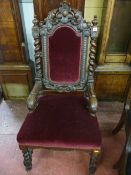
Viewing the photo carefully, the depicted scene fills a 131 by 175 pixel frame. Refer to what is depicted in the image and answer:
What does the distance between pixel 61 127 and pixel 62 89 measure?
39 cm

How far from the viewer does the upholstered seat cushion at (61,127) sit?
1.19m

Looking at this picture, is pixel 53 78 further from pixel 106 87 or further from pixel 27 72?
pixel 106 87

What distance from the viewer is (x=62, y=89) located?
1.54 metres

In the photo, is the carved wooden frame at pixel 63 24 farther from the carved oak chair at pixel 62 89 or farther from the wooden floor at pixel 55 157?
the wooden floor at pixel 55 157

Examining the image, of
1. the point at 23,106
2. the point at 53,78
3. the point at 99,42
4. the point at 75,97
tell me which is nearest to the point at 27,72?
the point at 23,106

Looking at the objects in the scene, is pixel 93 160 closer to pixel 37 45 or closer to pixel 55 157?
pixel 55 157

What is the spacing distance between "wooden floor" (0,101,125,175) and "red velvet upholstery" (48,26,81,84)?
74 centimetres

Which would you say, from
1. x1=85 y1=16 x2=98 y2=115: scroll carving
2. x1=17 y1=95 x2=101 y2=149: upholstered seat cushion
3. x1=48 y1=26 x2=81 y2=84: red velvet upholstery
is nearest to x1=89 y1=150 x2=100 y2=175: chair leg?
x1=17 y1=95 x2=101 y2=149: upholstered seat cushion

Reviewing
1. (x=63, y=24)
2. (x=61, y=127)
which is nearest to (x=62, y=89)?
(x=61, y=127)

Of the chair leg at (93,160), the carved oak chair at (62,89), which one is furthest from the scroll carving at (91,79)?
the chair leg at (93,160)

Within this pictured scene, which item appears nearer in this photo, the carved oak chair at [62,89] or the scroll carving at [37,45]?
the carved oak chair at [62,89]

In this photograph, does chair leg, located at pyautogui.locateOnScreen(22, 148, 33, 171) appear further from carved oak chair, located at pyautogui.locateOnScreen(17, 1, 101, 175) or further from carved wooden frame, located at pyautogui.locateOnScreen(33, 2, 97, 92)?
carved wooden frame, located at pyautogui.locateOnScreen(33, 2, 97, 92)

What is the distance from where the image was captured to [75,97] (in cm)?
156

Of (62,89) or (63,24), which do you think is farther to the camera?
(62,89)
